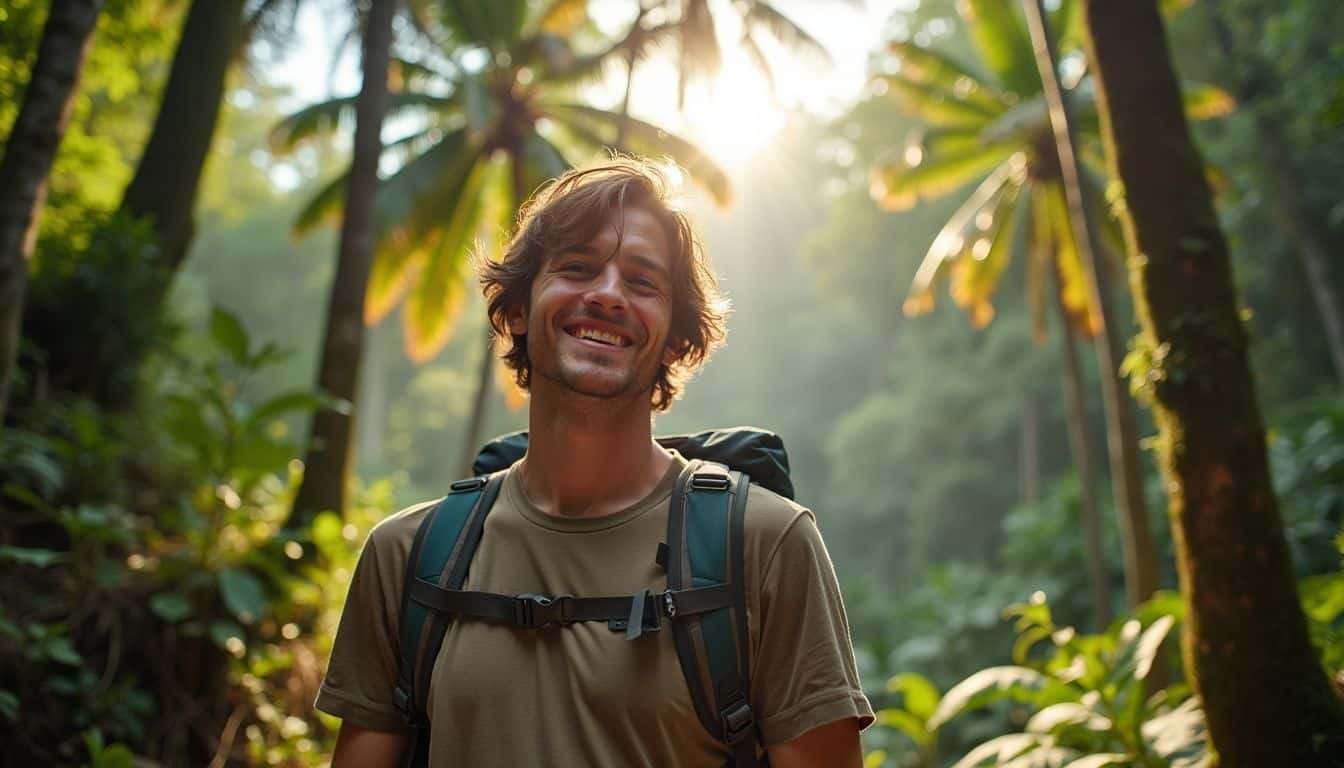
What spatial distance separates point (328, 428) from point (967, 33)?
22901 millimetres

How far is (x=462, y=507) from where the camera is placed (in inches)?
69.0

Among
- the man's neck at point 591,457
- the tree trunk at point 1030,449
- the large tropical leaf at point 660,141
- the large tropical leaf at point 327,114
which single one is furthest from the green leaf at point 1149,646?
the tree trunk at point 1030,449

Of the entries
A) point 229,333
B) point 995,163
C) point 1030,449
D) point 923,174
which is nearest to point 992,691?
point 229,333

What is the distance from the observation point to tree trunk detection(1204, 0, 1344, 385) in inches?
500

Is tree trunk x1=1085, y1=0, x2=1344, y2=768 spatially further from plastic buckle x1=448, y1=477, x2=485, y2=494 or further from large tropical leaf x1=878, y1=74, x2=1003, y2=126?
large tropical leaf x1=878, y1=74, x2=1003, y2=126

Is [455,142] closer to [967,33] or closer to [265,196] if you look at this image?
[967,33]

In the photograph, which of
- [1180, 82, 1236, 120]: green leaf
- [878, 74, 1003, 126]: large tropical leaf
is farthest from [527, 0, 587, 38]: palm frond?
[1180, 82, 1236, 120]: green leaf

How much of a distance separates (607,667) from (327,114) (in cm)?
1023

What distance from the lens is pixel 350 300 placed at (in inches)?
259

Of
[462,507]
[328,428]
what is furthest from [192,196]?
[462,507]

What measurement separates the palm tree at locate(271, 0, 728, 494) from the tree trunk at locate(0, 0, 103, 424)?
7211mm

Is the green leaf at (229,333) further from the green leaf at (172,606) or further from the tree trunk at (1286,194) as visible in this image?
the tree trunk at (1286,194)

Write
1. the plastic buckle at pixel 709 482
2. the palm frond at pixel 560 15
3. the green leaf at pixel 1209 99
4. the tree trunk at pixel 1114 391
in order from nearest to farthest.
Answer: the plastic buckle at pixel 709 482 → the tree trunk at pixel 1114 391 → the green leaf at pixel 1209 99 → the palm frond at pixel 560 15

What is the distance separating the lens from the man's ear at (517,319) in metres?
1.98
